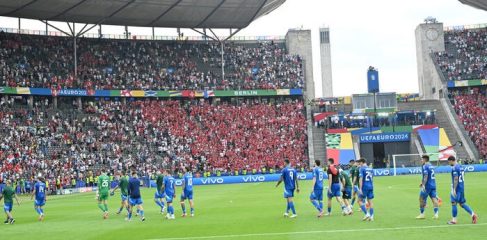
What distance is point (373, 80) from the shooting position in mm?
74812

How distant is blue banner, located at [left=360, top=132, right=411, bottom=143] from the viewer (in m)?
74.2

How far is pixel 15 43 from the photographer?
235 ft

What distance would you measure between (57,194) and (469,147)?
46696 millimetres

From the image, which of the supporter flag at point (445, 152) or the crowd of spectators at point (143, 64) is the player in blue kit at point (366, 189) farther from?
the crowd of spectators at point (143, 64)

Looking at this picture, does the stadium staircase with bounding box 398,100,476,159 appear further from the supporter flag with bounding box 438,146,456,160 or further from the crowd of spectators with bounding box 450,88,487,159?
the crowd of spectators with bounding box 450,88,487,159

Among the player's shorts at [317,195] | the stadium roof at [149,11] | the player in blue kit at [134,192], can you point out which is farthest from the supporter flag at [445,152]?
the player in blue kit at [134,192]

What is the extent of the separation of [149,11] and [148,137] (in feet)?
49.0

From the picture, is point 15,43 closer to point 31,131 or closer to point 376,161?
point 31,131

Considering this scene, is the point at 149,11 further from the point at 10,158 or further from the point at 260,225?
the point at 260,225

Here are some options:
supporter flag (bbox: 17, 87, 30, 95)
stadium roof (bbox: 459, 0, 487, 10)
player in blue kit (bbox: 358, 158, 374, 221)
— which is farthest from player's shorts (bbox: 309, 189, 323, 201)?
stadium roof (bbox: 459, 0, 487, 10)

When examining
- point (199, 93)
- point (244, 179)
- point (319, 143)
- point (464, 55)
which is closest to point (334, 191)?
point (244, 179)

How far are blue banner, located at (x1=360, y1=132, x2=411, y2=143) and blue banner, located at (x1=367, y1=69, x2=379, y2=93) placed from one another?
5771 millimetres

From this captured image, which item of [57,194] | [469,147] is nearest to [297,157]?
[469,147]

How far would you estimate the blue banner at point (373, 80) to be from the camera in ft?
245
